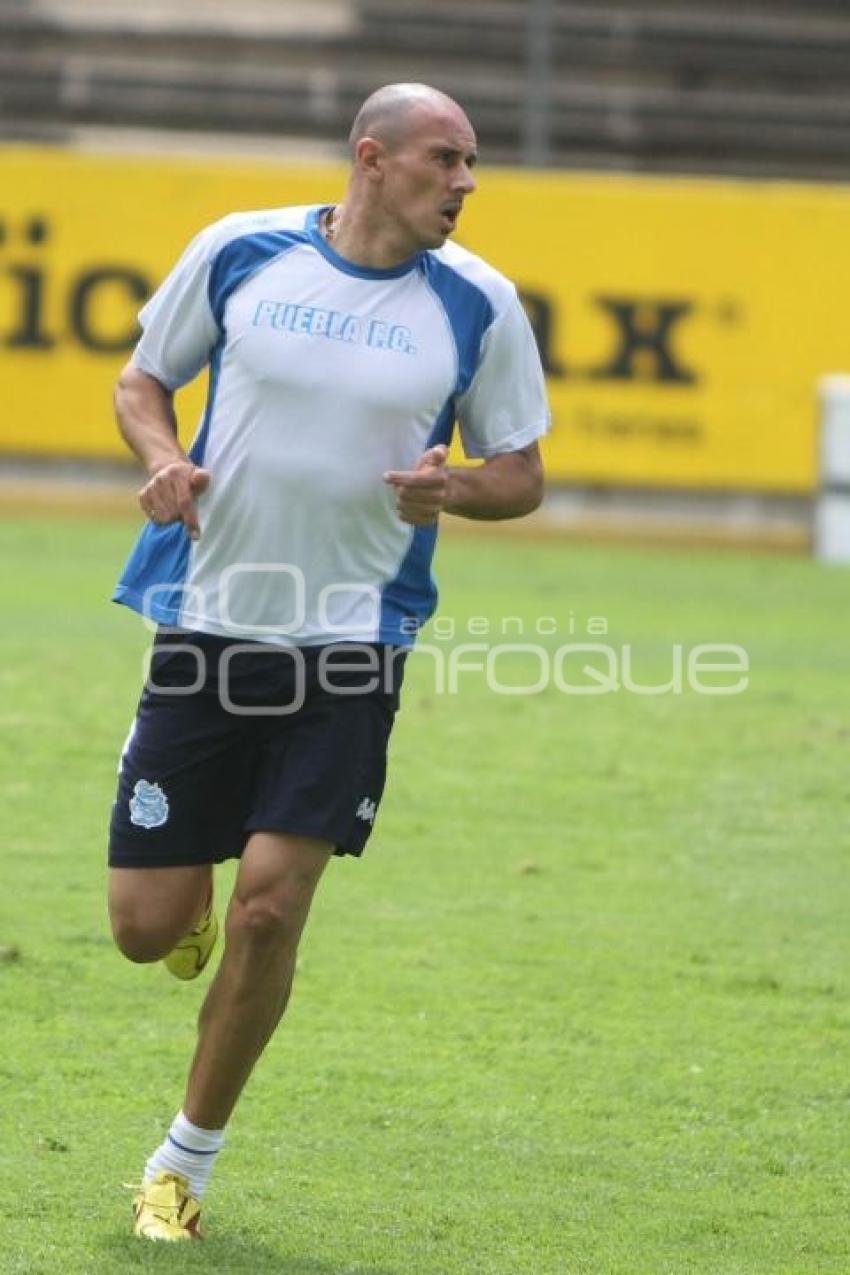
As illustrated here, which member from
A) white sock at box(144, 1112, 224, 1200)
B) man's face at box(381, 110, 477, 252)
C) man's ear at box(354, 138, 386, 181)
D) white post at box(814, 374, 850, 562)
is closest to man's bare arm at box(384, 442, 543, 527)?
man's face at box(381, 110, 477, 252)

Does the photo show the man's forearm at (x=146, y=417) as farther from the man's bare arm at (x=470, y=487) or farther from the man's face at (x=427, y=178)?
the man's face at (x=427, y=178)

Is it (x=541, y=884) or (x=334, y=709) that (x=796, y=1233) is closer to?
(x=334, y=709)

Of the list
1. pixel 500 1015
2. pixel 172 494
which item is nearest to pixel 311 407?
pixel 172 494

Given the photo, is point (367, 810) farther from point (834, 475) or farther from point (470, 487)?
point (834, 475)

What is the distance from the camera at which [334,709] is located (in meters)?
4.95

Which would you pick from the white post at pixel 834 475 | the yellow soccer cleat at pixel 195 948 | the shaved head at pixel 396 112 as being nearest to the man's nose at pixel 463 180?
the shaved head at pixel 396 112

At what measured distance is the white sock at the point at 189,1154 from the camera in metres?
4.88

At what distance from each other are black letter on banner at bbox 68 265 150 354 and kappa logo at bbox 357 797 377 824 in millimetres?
12755

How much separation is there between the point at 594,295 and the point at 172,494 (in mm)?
13012

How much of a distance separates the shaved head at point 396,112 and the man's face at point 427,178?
0.01m

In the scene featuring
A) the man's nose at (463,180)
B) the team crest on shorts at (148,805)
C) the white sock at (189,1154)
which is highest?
the man's nose at (463,180)

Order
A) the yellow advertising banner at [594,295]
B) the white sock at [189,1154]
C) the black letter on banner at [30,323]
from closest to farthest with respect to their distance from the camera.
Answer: the white sock at [189,1154], the yellow advertising banner at [594,295], the black letter on banner at [30,323]

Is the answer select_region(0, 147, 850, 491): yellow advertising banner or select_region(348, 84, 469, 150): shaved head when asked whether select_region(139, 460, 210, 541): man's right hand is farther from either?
select_region(0, 147, 850, 491): yellow advertising banner

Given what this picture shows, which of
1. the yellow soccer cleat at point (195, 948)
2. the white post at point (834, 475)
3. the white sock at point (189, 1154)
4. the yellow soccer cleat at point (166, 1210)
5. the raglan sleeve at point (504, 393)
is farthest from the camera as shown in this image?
the white post at point (834, 475)
